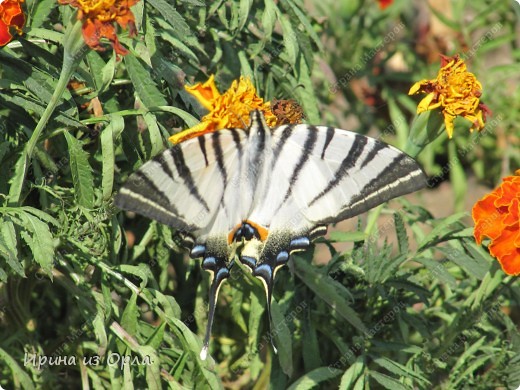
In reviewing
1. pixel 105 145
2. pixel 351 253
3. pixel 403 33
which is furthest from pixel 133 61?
pixel 403 33

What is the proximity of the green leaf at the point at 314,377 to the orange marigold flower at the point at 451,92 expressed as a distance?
620 millimetres

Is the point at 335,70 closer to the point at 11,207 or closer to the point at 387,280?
the point at 387,280

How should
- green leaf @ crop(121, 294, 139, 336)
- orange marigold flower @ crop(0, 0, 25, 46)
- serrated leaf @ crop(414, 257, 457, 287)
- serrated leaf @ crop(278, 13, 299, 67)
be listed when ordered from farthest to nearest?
1. serrated leaf @ crop(278, 13, 299, 67)
2. serrated leaf @ crop(414, 257, 457, 287)
3. green leaf @ crop(121, 294, 139, 336)
4. orange marigold flower @ crop(0, 0, 25, 46)

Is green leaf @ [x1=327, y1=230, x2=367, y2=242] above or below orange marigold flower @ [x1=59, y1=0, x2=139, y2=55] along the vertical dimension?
below

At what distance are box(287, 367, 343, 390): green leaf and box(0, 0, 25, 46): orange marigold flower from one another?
0.99m

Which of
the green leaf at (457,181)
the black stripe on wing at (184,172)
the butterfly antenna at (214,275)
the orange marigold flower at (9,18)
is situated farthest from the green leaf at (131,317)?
the green leaf at (457,181)

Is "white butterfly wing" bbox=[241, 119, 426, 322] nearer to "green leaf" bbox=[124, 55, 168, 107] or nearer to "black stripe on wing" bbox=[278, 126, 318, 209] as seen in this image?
"black stripe on wing" bbox=[278, 126, 318, 209]

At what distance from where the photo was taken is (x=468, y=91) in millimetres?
1731

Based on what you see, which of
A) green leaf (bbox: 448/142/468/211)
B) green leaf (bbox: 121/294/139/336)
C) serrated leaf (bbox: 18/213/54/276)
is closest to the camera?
serrated leaf (bbox: 18/213/54/276)

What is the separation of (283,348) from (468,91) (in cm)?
71

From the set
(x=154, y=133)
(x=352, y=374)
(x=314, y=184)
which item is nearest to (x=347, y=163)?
(x=314, y=184)

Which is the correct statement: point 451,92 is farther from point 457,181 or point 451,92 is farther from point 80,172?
point 457,181

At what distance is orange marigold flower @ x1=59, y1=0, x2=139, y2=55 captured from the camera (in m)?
1.34

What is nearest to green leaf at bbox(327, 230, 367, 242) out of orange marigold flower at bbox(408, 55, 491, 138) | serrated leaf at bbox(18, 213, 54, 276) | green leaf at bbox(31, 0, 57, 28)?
orange marigold flower at bbox(408, 55, 491, 138)
